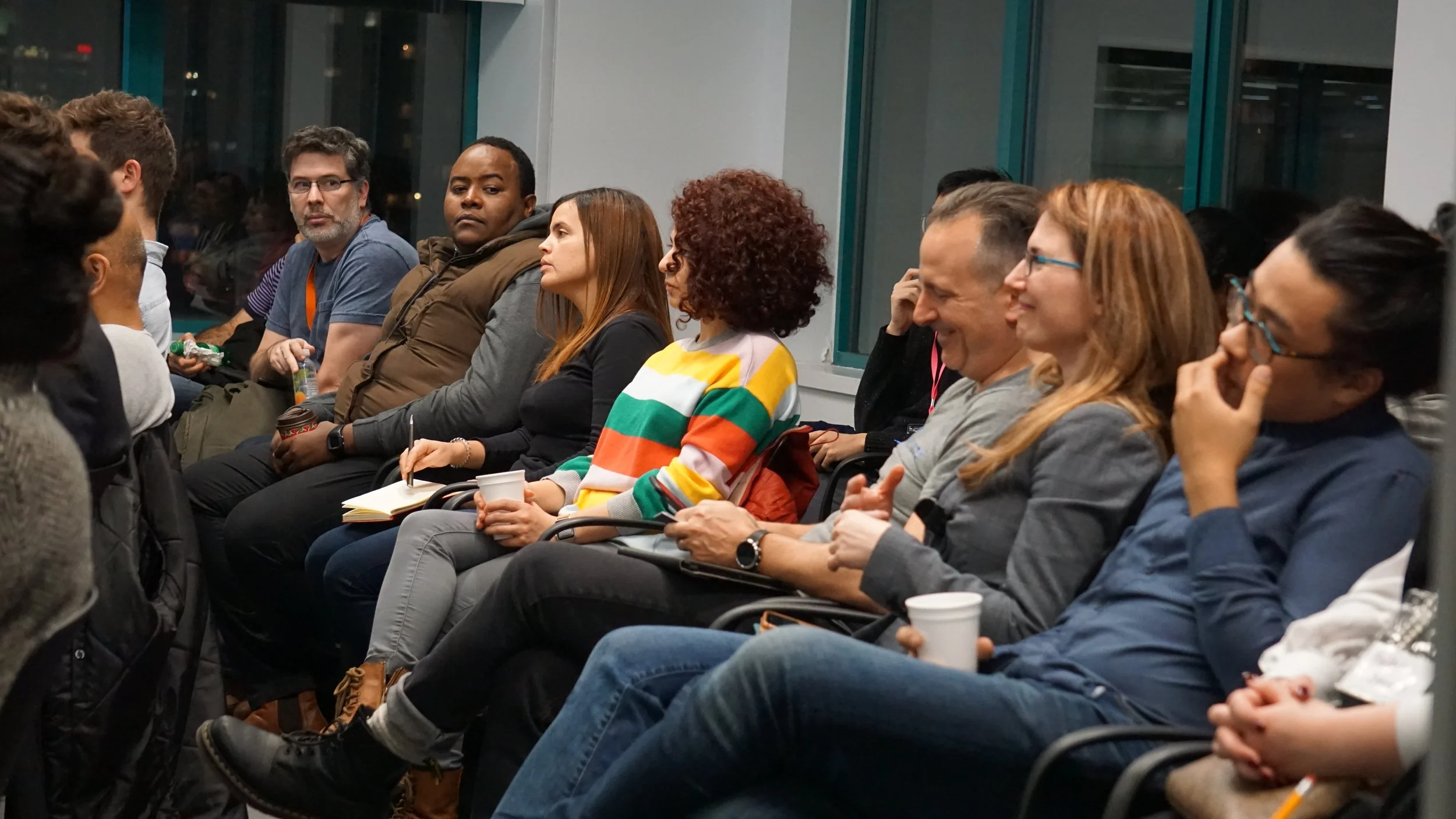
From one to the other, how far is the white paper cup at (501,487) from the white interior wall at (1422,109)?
182 cm

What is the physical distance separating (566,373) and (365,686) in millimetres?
887

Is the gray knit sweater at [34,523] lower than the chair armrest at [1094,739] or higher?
higher

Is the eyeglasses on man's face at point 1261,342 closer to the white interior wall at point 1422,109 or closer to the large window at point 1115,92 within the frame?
the white interior wall at point 1422,109

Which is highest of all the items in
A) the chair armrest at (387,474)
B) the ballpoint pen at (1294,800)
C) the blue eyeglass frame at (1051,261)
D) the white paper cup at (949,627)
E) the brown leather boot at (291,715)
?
the blue eyeglass frame at (1051,261)

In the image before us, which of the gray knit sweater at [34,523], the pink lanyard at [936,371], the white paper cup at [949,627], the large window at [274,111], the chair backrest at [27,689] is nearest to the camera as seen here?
the gray knit sweater at [34,523]

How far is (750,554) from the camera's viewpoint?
2447 mm

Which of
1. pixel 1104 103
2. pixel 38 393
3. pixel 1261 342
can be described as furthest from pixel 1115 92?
pixel 38 393

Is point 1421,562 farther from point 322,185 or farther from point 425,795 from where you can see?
point 322,185

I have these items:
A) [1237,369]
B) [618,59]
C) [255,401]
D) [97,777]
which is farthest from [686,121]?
[1237,369]

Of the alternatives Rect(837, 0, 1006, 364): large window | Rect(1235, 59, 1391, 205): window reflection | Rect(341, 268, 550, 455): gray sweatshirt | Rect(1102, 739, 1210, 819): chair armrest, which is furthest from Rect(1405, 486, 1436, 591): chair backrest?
Rect(837, 0, 1006, 364): large window

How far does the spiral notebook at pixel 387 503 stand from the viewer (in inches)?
131

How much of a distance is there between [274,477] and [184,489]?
1.22 m

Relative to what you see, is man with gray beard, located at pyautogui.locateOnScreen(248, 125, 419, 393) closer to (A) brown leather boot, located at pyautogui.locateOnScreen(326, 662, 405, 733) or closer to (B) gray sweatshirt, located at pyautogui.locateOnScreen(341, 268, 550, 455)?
(B) gray sweatshirt, located at pyautogui.locateOnScreen(341, 268, 550, 455)

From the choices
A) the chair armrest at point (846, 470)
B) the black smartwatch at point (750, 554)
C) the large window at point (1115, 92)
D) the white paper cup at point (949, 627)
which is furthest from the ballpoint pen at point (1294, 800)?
the large window at point (1115, 92)
